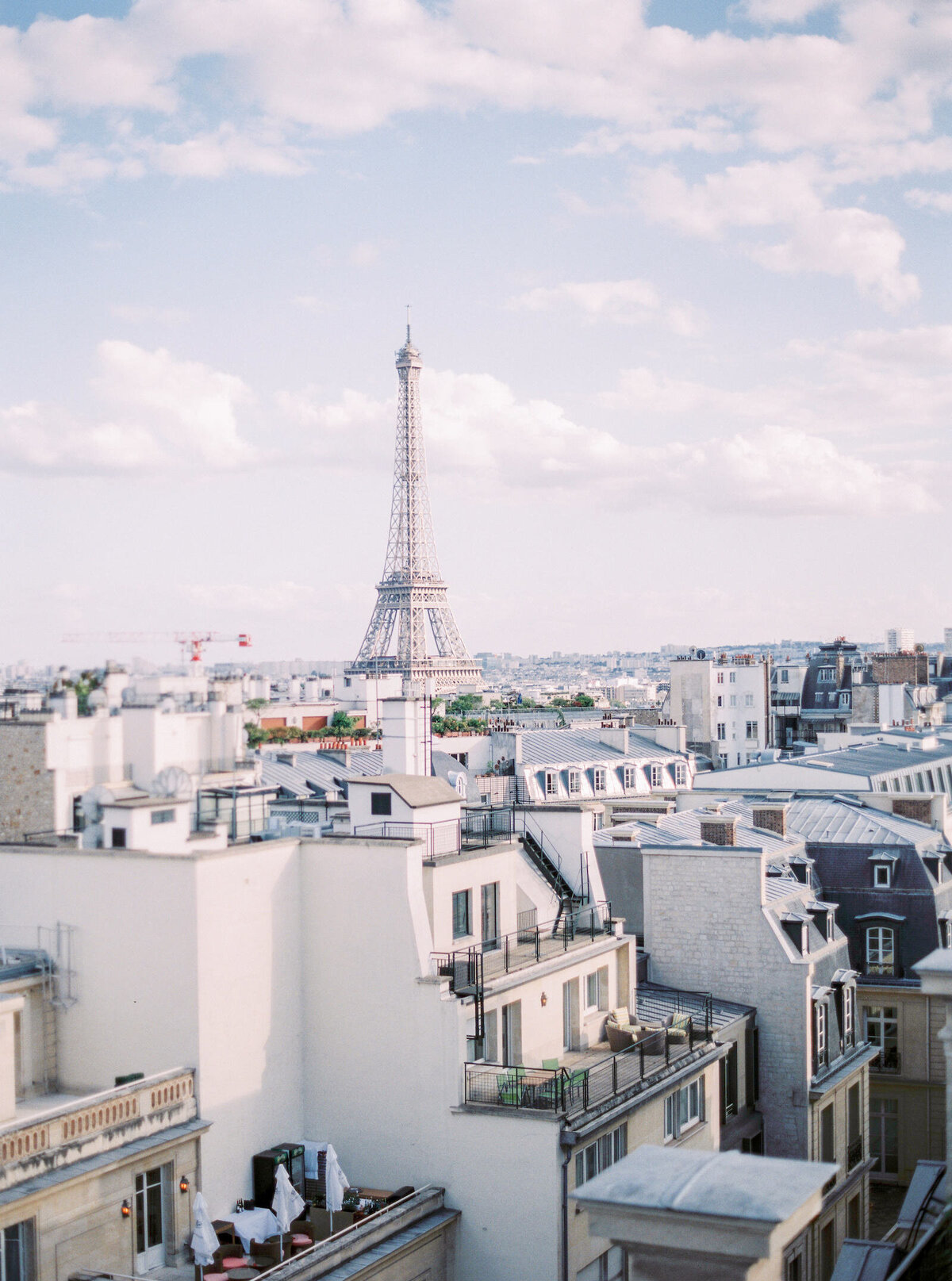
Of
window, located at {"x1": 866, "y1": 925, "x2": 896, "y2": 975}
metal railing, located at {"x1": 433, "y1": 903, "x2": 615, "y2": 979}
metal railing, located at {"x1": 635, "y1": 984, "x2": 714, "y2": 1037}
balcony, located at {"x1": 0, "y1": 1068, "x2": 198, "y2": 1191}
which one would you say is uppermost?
metal railing, located at {"x1": 433, "y1": 903, "x2": 615, "y2": 979}

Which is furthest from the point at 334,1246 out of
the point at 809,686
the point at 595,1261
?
the point at 809,686

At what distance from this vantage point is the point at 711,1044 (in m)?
24.9

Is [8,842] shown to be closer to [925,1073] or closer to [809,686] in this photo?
[925,1073]

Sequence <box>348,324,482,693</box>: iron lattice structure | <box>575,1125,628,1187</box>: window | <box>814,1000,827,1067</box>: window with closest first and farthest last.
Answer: <box>575,1125,628,1187</box>: window → <box>814,1000,827,1067</box>: window → <box>348,324,482,693</box>: iron lattice structure

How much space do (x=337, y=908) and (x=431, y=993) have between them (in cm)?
210

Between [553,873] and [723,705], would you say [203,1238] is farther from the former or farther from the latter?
[723,705]

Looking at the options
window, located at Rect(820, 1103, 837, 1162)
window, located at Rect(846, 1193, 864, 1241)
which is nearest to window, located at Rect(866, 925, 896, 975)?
window, located at Rect(820, 1103, 837, 1162)

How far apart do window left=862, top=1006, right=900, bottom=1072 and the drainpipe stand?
708 inches

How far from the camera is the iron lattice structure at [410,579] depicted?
155750 millimetres

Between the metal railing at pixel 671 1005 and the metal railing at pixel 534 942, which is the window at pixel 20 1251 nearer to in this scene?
the metal railing at pixel 534 942

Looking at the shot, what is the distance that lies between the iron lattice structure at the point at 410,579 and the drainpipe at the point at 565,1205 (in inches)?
5267

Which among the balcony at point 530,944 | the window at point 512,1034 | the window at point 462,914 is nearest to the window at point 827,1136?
the balcony at point 530,944

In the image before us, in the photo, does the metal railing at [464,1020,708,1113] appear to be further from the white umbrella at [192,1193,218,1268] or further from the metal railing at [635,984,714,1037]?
the white umbrella at [192,1193,218,1268]

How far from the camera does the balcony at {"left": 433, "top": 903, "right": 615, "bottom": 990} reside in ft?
72.5
